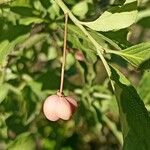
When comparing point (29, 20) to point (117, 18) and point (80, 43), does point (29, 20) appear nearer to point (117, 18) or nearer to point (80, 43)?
point (80, 43)

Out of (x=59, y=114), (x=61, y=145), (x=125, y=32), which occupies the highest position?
(x=125, y=32)

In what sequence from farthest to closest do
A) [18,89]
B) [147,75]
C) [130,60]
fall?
[147,75], [18,89], [130,60]

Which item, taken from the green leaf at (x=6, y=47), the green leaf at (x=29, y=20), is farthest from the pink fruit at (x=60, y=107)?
the green leaf at (x=29, y=20)

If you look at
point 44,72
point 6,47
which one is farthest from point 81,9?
point 44,72

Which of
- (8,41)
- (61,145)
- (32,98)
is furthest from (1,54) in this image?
(61,145)

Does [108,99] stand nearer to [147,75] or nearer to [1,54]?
[147,75]

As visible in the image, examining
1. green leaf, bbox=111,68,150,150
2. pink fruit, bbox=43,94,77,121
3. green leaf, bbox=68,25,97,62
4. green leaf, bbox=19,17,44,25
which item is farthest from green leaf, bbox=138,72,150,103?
green leaf, bbox=111,68,150,150

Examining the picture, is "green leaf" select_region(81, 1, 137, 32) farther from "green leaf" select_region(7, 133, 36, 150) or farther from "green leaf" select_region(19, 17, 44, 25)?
"green leaf" select_region(7, 133, 36, 150)
